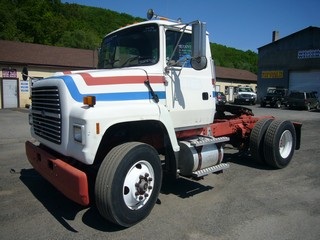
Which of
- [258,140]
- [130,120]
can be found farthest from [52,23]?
[130,120]

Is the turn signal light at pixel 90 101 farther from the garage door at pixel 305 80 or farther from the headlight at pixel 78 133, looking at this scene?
the garage door at pixel 305 80

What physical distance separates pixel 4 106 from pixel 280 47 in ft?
107

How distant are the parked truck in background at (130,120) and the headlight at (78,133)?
0.01 metres

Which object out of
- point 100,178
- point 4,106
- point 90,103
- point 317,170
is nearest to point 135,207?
point 100,178

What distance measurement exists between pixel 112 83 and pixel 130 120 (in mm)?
592

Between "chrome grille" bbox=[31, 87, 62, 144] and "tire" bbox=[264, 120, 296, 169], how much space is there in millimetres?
4625

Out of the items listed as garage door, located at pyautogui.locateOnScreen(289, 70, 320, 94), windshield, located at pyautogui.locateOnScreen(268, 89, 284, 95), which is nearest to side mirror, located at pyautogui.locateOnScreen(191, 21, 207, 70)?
windshield, located at pyautogui.locateOnScreen(268, 89, 284, 95)

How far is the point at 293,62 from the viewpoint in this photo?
4141cm

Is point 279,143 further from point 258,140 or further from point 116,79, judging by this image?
point 116,79

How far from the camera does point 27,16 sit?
5241 cm

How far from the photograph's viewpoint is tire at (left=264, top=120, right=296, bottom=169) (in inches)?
291

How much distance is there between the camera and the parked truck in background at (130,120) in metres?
4.27

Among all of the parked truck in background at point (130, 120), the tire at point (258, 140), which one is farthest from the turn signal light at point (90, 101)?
the tire at point (258, 140)

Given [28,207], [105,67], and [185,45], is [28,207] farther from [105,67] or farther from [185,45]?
[185,45]
